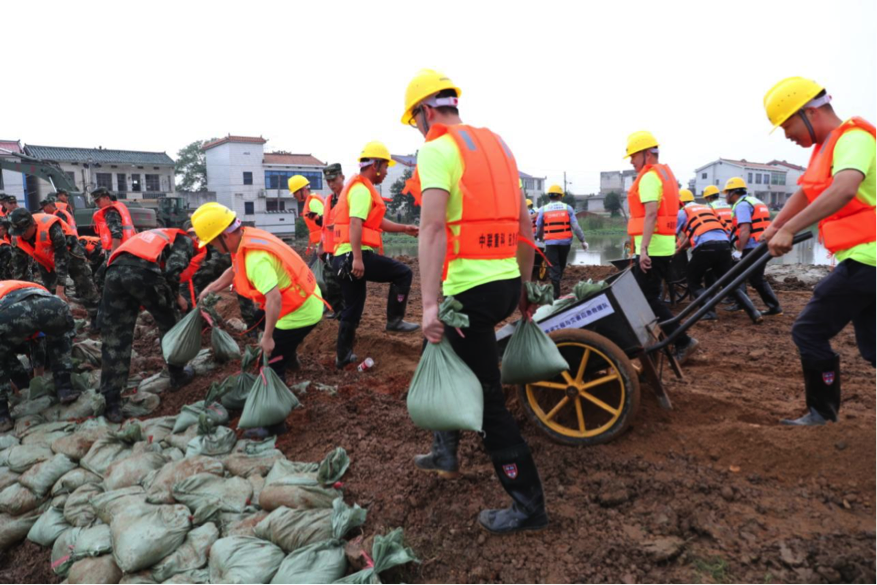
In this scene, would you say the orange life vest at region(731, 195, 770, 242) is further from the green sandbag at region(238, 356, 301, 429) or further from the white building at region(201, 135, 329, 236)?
the white building at region(201, 135, 329, 236)

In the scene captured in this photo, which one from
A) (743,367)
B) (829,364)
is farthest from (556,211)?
(829,364)

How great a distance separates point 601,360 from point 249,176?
37.8m

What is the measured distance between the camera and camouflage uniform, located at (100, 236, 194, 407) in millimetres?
4359

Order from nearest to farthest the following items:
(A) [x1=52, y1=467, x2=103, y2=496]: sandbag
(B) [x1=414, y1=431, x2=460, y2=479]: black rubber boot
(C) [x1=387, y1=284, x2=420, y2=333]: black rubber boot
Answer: (B) [x1=414, y1=431, x2=460, y2=479]: black rubber boot, (A) [x1=52, y1=467, x2=103, y2=496]: sandbag, (C) [x1=387, y1=284, x2=420, y2=333]: black rubber boot

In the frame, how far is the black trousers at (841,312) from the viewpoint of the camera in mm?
2545

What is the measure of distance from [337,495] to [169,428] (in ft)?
6.03

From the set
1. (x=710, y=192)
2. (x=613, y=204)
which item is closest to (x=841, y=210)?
(x=710, y=192)

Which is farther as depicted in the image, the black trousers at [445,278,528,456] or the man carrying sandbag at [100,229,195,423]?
the man carrying sandbag at [100,229,195,423]

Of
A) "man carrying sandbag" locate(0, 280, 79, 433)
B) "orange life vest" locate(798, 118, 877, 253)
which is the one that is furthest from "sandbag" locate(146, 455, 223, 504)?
"orange life vest" locate(798, 118, 877, 253)

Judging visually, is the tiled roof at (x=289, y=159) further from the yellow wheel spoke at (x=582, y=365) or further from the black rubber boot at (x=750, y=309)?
the yellow wheel spoke at (x=582, y=365)

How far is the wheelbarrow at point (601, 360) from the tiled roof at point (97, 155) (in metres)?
36.4

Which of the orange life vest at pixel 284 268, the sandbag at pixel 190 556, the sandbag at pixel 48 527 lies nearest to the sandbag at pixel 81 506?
the sandbag at pixel 48 527

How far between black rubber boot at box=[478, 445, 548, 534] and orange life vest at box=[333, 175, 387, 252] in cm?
294

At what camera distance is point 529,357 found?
2604 mm
